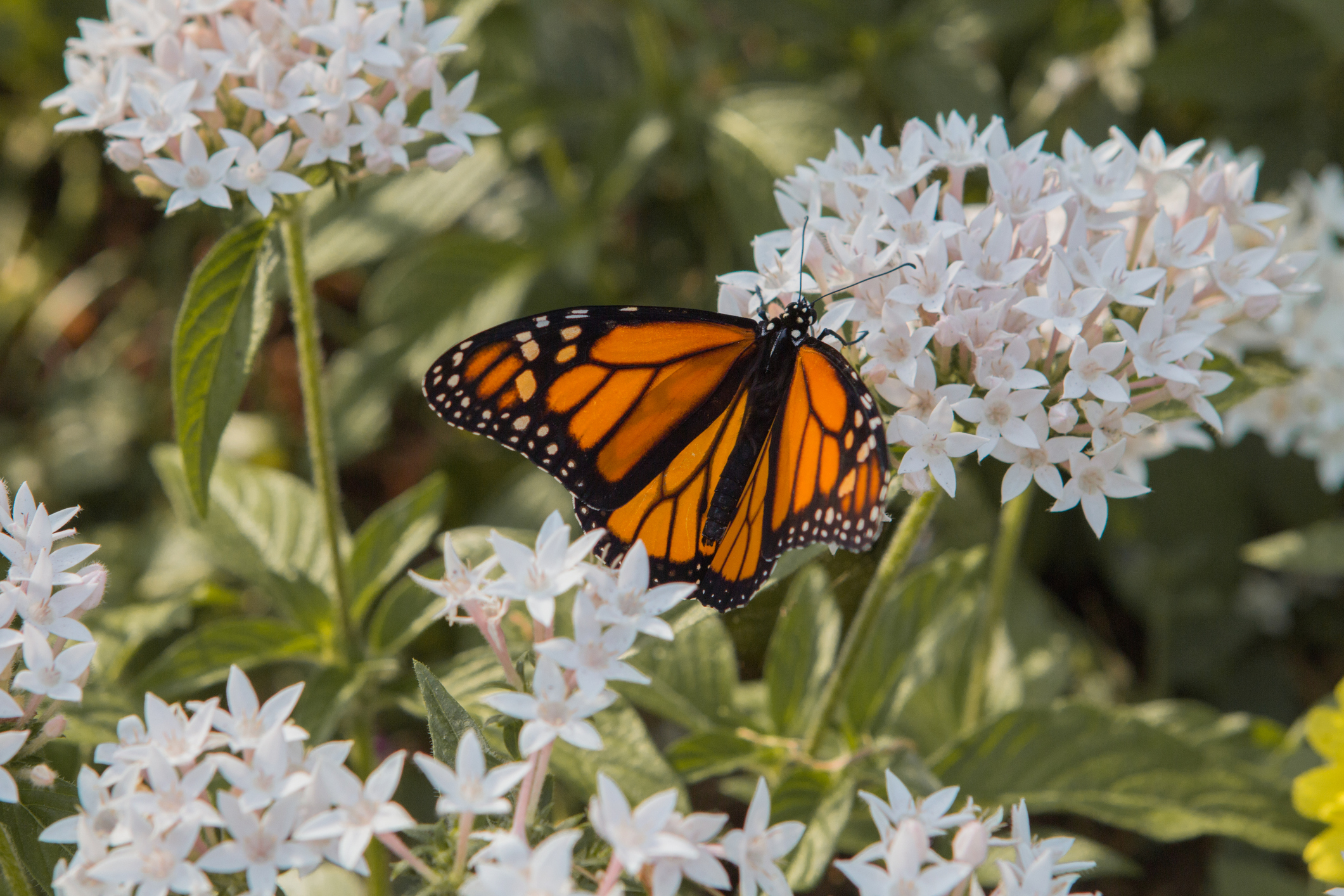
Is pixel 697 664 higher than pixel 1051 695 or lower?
higher

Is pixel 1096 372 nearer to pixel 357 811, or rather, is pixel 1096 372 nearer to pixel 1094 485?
pixel 1094 485

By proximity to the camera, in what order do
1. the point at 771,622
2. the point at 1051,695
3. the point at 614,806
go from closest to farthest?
the point at 614,806, the point at 771,622, the point at 1051,695

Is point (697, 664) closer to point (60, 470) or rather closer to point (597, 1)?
point (60, 470)

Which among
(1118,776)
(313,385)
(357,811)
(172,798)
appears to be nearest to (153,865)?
(172,798)

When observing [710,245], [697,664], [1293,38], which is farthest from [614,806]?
[1293,38]

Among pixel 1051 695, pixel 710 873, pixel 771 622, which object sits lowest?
pixel 1051 695

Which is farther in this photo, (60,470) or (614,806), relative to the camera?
(60,470)

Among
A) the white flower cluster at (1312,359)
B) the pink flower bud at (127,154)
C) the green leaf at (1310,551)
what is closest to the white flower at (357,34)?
the pink flower bud at (127,154)
